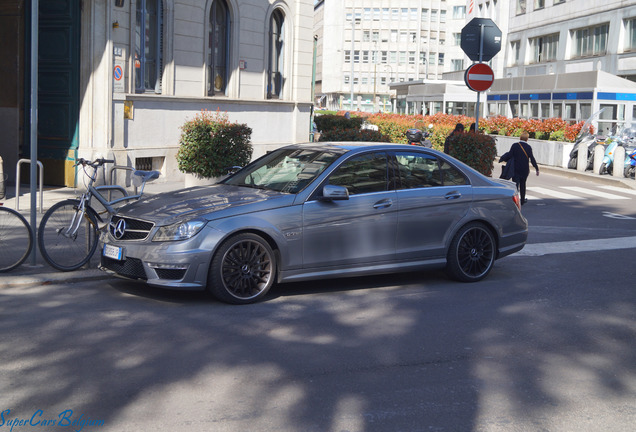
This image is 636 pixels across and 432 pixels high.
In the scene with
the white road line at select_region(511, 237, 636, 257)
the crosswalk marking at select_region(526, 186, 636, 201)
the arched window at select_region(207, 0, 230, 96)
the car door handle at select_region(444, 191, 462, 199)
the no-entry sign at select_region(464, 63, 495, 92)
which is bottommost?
the white road line at select_region(511, 237, 636, 257)

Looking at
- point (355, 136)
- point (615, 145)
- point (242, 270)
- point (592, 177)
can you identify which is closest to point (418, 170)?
point (242, 270)

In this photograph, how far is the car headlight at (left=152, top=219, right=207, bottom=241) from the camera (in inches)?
296

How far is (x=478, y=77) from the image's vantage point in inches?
655

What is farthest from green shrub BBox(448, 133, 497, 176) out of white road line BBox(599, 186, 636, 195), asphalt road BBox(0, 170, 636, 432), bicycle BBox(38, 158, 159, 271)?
bicycle BBox(38, 158, 159, 271)

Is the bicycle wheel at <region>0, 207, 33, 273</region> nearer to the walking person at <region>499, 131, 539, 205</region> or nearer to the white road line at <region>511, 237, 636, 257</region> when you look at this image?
the white road line at <region>511, 237, 636, 257</region>

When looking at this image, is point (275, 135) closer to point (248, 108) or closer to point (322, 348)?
point (248, 108)

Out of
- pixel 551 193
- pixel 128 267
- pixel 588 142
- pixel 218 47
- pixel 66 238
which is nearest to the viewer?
pixel 128 267

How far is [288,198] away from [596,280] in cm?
409

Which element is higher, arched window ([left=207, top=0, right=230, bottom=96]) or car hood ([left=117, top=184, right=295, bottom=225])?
arched window ([left=207, top=0, right=230, bottom=96])

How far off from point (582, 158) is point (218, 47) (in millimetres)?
Answer: 13661

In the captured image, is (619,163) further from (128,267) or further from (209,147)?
(128,267)

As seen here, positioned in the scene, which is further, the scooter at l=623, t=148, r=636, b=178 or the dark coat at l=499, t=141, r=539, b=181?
the scooter at l=623, t=148, r=636, b=178

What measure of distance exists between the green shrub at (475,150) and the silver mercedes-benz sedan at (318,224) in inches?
324

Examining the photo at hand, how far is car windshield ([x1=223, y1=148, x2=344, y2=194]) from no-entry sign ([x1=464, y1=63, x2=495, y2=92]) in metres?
8.13
